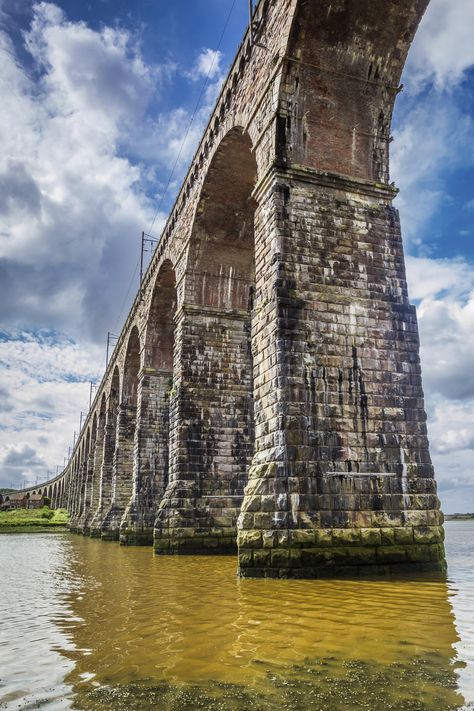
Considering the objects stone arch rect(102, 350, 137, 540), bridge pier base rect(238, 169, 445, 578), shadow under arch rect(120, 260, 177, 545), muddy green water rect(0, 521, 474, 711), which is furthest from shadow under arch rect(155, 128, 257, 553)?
stone arch rect(102, 350, 137, 540)

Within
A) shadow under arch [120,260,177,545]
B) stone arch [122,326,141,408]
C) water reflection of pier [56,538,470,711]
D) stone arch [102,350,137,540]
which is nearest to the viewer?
water reflection of pier [56,538,470,711]

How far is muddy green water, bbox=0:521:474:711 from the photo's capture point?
98.5 inches

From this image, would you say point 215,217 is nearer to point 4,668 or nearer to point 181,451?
point 181,451

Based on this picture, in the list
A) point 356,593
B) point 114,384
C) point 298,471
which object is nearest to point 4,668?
point 356,593

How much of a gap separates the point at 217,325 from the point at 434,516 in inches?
342

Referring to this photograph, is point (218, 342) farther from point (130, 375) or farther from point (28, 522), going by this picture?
point (28, 522)

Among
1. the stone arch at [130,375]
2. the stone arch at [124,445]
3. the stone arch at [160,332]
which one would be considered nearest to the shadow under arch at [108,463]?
the stone arch at [124,445]

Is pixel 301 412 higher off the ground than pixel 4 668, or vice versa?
pixel 301 412

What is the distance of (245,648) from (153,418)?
685 inches

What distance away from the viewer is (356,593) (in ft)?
18.6

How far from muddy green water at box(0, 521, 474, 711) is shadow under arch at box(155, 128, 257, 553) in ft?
23.7

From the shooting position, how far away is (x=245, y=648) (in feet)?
11.2

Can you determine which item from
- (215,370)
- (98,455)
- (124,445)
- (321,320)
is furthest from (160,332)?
(98,455)

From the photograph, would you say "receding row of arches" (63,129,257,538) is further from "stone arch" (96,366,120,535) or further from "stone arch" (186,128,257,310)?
"stone arch" (96,366,120,535)
